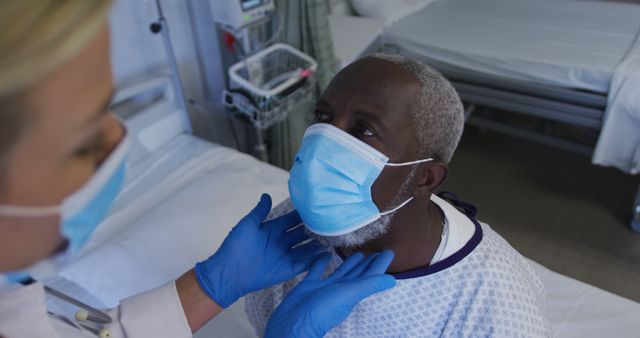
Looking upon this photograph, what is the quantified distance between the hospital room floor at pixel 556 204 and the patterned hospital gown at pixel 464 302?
1.48m

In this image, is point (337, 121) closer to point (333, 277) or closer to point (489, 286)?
point (333, 277)

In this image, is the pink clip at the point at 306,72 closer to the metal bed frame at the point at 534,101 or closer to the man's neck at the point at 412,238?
the man's neck at the point at 412,238

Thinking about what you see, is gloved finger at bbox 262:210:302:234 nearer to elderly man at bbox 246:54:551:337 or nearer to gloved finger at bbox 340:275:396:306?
elderly man at bbox 246:54:551:337

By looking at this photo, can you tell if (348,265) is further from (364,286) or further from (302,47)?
(302,47)

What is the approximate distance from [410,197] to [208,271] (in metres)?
0.51

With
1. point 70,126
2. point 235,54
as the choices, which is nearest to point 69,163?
point 70,126

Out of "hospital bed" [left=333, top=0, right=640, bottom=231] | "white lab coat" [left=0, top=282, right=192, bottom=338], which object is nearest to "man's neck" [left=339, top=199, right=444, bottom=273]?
"white lab coat" [left=0, top=282, right=192, bottom=338]

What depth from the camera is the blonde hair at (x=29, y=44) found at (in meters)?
0.33

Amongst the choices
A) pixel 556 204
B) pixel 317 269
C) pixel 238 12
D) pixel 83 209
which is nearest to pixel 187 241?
pixel 317 269

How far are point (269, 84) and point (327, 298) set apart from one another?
4.34 feet

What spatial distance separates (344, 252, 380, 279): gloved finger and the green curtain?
1289 mm

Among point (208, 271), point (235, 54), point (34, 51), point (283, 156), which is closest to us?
point (34, 51)

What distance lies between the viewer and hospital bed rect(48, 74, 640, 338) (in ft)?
4.54

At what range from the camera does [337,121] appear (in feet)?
3.13
